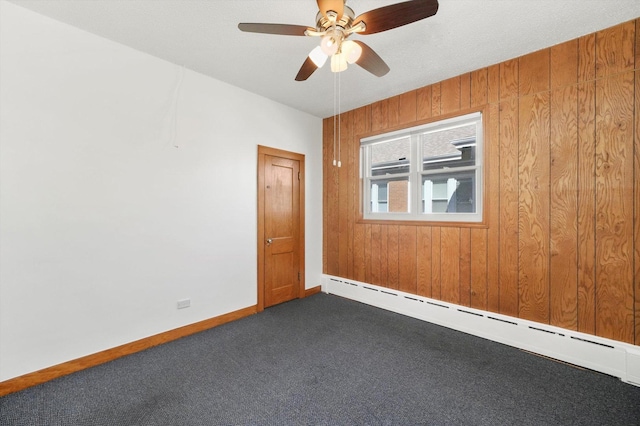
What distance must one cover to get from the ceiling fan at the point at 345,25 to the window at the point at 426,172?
176 cm

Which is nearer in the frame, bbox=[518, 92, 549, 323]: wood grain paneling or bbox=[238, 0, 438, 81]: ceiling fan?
bbox=[238, 0, 438, 81]: ceiling fan

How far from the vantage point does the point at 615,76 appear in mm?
2268

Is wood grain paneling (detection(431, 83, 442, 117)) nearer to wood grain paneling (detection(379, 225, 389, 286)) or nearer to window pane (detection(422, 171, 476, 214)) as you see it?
window pane (detection(422, 171, 476, 214))

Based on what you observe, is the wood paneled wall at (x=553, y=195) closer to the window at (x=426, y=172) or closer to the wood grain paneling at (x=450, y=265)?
the wood grain paneling at (x=450, y=265)

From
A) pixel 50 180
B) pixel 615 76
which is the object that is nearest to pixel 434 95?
pixel 615 76

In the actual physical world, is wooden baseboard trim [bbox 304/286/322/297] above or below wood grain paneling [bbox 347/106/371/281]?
below

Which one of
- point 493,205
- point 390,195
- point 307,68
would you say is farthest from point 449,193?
point 307,68

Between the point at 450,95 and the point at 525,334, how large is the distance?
268 centimetres

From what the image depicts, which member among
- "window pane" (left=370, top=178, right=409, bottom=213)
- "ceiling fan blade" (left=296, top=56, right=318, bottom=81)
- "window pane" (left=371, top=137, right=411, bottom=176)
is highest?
"ceiling fan blade" (left=296, top=56, right=318, bottom=81)

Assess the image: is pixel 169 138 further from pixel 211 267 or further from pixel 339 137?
pixel 339 137

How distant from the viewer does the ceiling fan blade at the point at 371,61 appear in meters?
1.95

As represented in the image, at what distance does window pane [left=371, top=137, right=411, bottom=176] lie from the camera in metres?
3.69

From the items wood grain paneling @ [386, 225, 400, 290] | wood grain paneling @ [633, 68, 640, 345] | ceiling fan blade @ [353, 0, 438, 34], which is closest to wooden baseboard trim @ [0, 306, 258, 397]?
wood grain paneling @ [386, 225, 400, 290]

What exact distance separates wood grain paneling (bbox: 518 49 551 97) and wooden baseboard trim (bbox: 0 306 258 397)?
4078mm
